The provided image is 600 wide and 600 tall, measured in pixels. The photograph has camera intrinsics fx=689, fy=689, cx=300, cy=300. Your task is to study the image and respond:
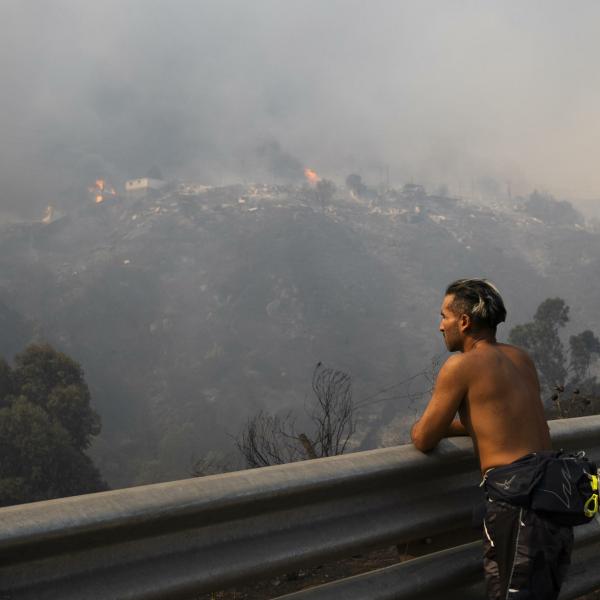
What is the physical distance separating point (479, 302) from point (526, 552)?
906 mm

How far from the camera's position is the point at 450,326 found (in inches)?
106

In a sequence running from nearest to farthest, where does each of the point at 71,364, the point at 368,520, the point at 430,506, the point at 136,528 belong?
the point at 136,528 → the point at 368,520 → the point at 430,506 → the point at 71,364

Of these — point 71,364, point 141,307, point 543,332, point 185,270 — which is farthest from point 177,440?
point 185,270

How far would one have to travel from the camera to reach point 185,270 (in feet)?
652

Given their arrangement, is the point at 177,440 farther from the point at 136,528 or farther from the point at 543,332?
the point at 136,528

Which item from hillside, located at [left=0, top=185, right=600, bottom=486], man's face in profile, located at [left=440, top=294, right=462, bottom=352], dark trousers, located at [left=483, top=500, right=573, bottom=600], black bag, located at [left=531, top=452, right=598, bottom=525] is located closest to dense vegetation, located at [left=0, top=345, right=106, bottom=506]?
hillside, located at [left=0, top=185, right=600, bottom=486]

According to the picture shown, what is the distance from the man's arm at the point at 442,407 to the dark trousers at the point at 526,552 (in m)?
0.30

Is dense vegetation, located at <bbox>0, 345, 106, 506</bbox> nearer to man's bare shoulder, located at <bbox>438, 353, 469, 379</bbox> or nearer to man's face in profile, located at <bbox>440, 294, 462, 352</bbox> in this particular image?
man's face in profile, located at <bbox>440, 294, 462, 352</bbox>

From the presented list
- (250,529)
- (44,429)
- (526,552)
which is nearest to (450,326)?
(526,552)

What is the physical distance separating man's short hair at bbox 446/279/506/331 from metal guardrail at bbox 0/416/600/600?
480 millimetres

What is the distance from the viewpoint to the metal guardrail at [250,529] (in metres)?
1.66

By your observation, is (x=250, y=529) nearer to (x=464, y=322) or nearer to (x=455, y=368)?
(x=455, y=368)

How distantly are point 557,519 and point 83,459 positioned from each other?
5883 centimetres

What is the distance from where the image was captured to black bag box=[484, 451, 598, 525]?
226 centimetres
